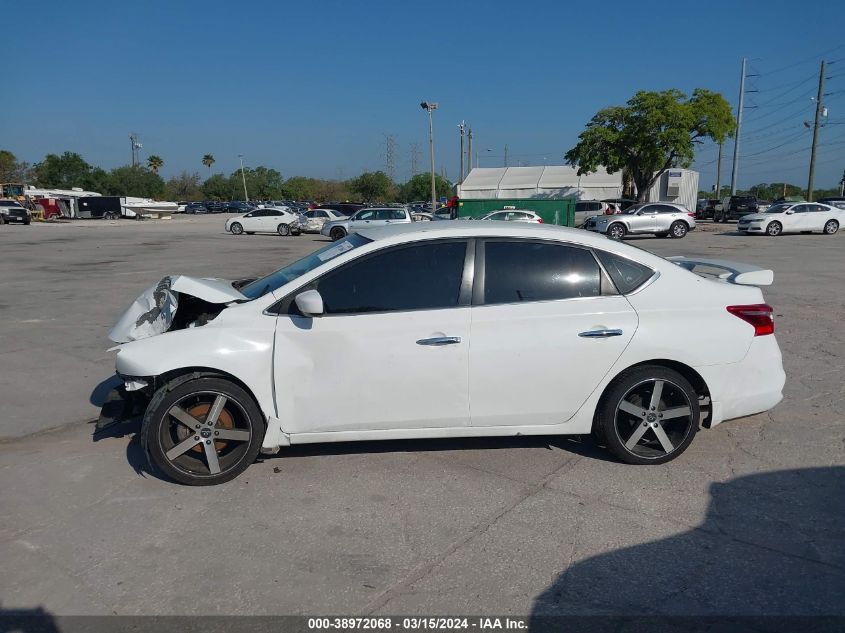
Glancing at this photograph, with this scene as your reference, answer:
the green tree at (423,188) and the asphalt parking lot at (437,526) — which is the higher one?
the green tree at (423,188)

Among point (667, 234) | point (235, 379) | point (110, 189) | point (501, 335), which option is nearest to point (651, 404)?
point (501, 335)

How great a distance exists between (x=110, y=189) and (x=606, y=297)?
112m

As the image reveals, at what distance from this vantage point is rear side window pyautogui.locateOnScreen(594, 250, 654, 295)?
4086 mm

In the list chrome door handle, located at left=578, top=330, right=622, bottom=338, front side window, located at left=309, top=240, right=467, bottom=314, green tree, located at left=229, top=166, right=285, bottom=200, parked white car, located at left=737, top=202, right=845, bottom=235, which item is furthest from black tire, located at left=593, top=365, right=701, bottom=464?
green tree, located at left=229, top=166, right=285, bottom=200

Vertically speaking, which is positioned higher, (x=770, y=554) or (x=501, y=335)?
(x=501, y=335)

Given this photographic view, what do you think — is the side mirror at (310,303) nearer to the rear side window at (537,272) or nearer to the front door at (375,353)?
the front door at (375,353)

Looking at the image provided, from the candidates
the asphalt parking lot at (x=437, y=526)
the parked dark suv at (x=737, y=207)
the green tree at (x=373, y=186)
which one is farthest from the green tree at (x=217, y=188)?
the asphalt parking lot at (x=437, y=526)

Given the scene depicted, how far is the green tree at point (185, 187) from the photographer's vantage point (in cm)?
12072

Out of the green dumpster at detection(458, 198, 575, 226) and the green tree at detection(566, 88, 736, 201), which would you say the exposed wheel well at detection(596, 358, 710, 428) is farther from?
the green tree at detection(566, 88, 736, 201)

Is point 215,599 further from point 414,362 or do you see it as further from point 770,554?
point 770,554

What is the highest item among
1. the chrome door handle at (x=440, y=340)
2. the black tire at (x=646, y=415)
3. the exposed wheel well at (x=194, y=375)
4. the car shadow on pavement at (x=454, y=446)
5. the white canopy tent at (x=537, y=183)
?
the white canopy tent at (x=537, y=183)

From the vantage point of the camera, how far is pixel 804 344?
733 centimetres

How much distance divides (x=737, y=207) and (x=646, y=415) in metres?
45.0

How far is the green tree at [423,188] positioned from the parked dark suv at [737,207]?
53805mm
